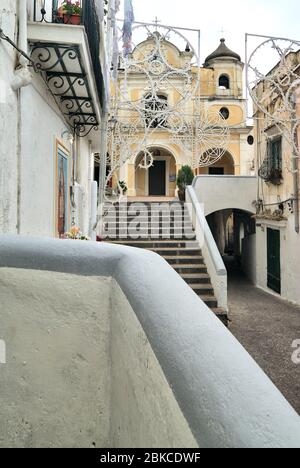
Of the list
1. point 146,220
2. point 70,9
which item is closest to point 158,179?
point 146,220

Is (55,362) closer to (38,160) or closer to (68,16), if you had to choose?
(38,160)

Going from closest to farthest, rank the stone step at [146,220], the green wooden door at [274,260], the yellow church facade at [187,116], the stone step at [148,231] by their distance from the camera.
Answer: the stone step at [148,231], the stone step at [146,220], the green wooden door at [274,260], the yellow church facade at [187,116]

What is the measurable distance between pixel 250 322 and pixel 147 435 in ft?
26.2

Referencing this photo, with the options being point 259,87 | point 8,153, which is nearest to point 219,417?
point 8,153

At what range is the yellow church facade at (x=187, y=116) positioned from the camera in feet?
67.0

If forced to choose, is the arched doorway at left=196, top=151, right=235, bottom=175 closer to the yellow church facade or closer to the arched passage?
the yellow church facade

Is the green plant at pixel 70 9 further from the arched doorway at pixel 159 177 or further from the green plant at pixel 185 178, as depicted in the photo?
the arched doorway at pixel 159 177

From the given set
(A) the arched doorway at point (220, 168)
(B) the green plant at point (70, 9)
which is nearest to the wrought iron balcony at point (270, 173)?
(B) the green plant at point (70, 9)

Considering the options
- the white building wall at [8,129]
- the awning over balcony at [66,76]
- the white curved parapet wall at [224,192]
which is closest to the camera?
the white building wall at [8,129]

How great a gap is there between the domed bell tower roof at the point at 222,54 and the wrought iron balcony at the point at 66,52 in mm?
21250

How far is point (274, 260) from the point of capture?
13070 millimetres

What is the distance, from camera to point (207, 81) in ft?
77.5

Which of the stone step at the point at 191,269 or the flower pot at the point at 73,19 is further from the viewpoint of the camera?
the stone step at the point at 191,269

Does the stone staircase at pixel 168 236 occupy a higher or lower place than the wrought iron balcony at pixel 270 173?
lower
